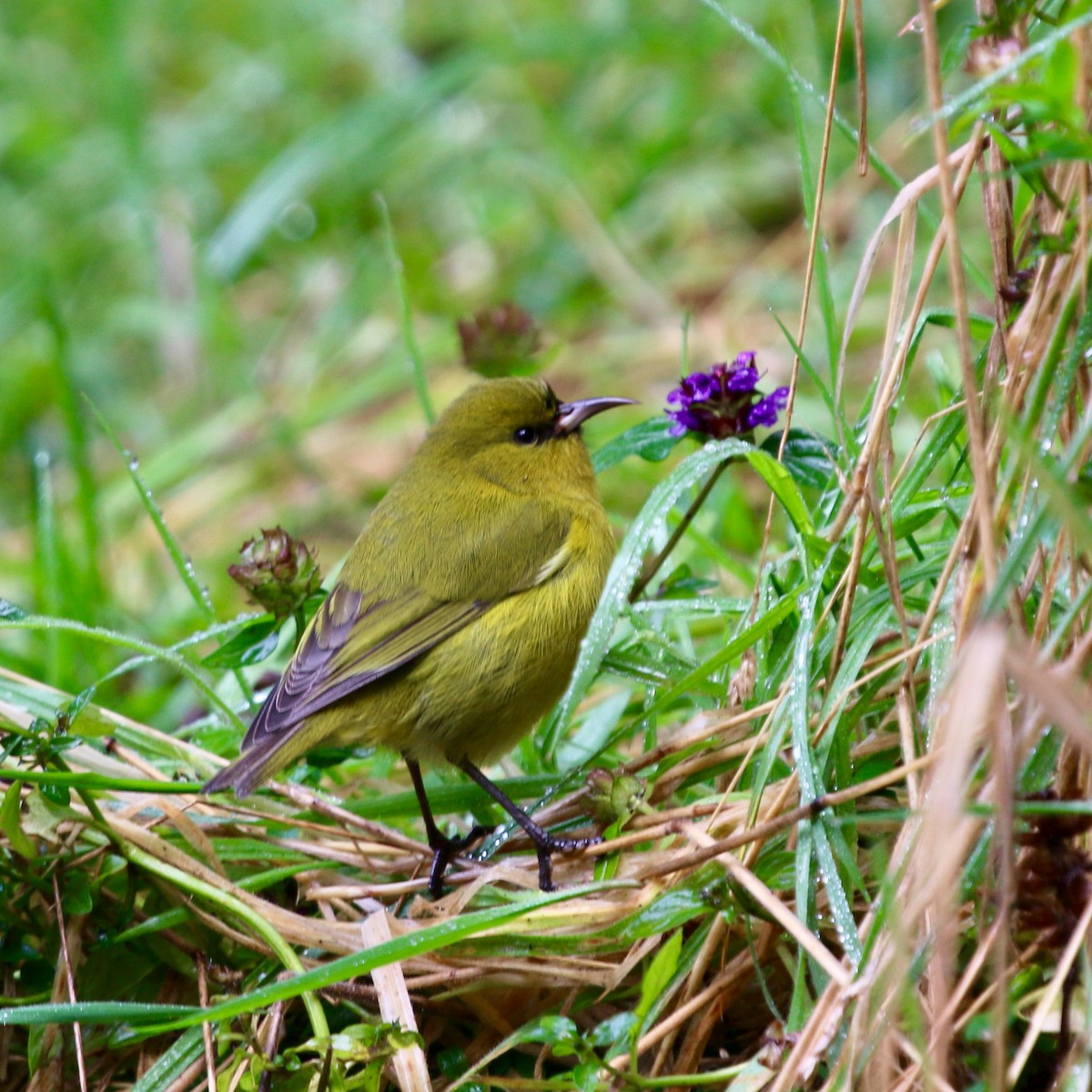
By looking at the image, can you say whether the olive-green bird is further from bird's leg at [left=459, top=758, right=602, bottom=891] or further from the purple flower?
the purple flower

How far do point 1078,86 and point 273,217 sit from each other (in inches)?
213

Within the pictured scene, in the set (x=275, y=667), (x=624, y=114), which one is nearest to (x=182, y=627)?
(x=275, y=667)

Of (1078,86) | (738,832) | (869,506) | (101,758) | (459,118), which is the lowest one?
(738,832)

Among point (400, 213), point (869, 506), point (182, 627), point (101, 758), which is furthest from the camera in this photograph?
point (400, 213)

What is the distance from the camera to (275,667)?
3.61 meters

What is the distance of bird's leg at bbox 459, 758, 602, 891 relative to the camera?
8.14 ft

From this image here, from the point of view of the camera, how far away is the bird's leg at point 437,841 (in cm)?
259

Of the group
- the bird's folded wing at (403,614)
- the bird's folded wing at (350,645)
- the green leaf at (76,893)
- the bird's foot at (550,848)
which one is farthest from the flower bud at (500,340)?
the green leaf at (76,893)

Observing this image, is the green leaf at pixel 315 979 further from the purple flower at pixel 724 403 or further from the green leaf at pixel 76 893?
the purple flower at pixel 724 403

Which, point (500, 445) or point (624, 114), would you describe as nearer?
point (500, 445)

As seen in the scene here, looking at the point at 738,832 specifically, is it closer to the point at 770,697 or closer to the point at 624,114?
the point at 770,697

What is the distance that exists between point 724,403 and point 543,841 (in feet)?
2.89

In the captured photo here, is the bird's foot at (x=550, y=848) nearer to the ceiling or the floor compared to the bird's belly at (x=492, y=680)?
nearer to the floor

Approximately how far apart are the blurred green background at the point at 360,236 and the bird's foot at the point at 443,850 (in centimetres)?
181
